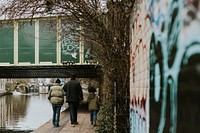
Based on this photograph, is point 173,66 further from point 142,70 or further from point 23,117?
point 23,117

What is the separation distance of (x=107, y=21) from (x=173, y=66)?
6.04 metres

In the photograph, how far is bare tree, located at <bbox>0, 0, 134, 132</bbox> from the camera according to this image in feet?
24.8

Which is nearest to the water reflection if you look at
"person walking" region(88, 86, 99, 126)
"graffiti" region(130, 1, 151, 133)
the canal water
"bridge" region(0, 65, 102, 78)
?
the canal water

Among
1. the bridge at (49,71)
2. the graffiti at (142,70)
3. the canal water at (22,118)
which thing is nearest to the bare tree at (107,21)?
the graffiti at (142,70)

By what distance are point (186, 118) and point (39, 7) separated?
6472mm

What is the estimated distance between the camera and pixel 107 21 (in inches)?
324

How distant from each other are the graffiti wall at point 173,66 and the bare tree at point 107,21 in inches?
163

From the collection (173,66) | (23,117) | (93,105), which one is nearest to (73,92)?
(93,105)

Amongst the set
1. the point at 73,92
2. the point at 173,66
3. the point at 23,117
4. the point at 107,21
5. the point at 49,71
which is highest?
the point at 107,21

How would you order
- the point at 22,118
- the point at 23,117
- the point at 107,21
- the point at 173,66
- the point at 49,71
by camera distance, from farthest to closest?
the point at 49,71 < the point at 23,117 < the point at 22,118 < the point at 107,21 < the point at 173,66

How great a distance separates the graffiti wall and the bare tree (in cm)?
414

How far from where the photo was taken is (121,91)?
7.78m

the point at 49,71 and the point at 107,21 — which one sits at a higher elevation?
the point at 107,21

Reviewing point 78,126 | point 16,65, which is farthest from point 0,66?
point 78,126
